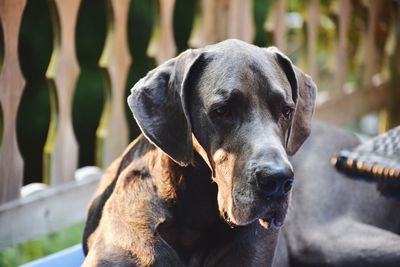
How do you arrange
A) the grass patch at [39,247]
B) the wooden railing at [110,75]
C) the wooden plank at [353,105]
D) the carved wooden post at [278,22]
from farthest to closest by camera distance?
1. the wooden plank at [353,105]
2. the carved wooden post at [278,22]
3. the grass patch at [39,247]
4. the wooden railing at [110,75]

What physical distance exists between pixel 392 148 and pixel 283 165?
1.19 meters

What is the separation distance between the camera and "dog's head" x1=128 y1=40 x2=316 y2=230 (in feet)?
9.15

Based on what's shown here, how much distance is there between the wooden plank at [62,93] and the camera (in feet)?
14.4

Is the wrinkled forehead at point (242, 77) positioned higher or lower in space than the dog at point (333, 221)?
higher

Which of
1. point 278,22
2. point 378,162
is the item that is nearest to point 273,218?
point 378,162

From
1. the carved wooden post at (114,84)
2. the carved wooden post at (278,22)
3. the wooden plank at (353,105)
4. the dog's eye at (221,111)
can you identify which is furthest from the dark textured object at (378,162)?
the wooden plank at (353,105)

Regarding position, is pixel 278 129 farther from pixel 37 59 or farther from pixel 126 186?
pixel 37 59

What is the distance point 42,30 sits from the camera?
4.88m

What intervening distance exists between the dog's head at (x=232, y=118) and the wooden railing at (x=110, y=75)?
4.50ft

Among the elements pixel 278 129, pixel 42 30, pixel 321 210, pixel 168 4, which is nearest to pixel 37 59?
pixel 42 30

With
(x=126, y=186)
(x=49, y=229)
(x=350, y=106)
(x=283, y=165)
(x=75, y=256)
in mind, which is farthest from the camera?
(x=350, y=106)

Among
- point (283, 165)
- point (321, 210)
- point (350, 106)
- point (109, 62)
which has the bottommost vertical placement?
point (350, 106)

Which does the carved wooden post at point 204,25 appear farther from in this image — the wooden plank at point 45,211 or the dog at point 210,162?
the dog at point 210,162

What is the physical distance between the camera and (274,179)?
2.73 m
